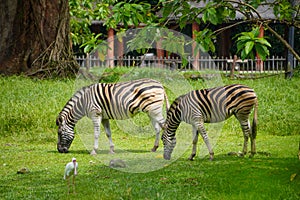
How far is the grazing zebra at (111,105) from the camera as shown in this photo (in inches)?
432

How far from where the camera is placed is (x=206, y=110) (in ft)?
33.7

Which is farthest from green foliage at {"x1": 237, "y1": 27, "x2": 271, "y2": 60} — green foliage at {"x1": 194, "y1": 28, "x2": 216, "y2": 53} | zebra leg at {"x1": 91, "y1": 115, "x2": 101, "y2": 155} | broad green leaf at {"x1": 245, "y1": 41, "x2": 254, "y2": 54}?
zebra leg at {"x1": 91, "y1": 115, "x2": 101, "y2": 155}

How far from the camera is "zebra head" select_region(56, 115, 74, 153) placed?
11523 millimetres

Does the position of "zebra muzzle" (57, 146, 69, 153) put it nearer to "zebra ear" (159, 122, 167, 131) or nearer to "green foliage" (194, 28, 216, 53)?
"zebra ear" (159, 122, 167, 131)

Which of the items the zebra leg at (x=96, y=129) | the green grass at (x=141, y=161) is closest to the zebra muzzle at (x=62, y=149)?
the green grass at (x=141, y=161)

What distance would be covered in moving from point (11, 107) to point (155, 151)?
197 inches

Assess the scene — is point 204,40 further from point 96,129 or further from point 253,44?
point 96,129

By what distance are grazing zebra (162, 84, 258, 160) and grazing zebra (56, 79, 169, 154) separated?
0.81 meters

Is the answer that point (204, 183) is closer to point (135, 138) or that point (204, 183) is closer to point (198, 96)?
point (198, 96)

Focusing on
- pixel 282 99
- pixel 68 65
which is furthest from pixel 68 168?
pixel 68 65

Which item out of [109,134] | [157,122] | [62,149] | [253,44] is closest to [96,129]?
[109,134]

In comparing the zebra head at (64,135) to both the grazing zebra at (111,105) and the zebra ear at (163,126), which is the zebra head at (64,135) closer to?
the grazing zebra at (111,105)

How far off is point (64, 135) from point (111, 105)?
3.40 ft

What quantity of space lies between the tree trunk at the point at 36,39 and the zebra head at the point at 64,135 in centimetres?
923
